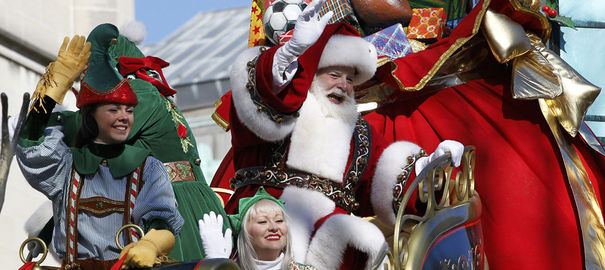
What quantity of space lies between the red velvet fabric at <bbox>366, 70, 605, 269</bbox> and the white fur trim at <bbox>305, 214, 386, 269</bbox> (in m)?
1.06

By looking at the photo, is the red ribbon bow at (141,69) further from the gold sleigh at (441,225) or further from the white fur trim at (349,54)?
the gold sleigh at (441,225)

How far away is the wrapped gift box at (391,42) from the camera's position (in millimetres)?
6590

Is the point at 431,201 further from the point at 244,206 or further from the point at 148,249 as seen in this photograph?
the point at 148,249

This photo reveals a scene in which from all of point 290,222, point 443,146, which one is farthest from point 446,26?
point 290,222

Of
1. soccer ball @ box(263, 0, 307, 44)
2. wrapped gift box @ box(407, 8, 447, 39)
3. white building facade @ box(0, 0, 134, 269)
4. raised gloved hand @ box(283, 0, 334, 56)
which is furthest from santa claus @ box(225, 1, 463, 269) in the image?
white building facade @ box(0, 0, 134, 269)

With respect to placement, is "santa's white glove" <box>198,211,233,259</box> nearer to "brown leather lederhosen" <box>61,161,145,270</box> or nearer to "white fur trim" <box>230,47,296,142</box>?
"brown leather lederhosen" <box>61,161,145,270</box>

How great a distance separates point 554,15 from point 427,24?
68 cm

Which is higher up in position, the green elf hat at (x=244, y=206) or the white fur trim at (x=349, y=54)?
the white fur trim at (x=349, y=54)

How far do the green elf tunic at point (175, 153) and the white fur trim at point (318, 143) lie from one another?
393 mm

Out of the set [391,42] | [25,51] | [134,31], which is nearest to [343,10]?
[391,42]

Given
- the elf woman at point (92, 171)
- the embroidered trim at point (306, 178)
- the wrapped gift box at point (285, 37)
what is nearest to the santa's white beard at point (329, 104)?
the embroidered trim at point (306, 178)

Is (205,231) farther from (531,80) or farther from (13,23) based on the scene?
(13,23)

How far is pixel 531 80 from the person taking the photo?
6.32 m

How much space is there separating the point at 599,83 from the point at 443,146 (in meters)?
2.51
